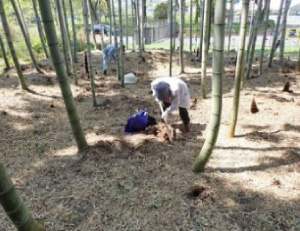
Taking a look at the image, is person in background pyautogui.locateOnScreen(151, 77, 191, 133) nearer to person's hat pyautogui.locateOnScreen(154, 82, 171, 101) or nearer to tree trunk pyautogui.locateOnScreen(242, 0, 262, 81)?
person's hat pyautogui.locateOnScreen(154, 82, 171, 101)

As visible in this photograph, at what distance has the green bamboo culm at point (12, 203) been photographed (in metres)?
1.50

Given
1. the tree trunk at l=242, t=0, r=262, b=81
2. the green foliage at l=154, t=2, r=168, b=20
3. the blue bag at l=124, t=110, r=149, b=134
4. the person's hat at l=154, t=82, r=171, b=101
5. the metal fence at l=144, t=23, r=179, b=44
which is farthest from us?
the green foliage at l=154, t=2, r=168, b=20

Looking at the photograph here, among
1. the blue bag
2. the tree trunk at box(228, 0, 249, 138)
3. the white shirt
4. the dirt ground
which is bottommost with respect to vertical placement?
the dirt ground

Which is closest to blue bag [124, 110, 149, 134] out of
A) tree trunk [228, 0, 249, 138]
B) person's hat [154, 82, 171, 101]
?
person's hat [154, 82, 171, 101]

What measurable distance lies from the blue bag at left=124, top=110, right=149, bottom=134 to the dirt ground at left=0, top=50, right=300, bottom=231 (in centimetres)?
13

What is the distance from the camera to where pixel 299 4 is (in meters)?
33.0

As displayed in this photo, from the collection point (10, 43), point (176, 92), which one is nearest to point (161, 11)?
point (10, 43)

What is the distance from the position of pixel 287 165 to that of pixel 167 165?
5.01ft

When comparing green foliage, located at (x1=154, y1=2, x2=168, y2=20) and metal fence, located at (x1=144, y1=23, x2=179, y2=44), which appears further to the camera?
green foliage, located at (x1=154, y1=2, x2=168, y2=20)

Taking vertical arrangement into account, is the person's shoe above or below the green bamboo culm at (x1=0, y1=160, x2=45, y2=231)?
below

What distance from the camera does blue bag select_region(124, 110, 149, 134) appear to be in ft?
14.0

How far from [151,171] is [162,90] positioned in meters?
1.11

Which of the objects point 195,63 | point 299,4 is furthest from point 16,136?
point 299,4

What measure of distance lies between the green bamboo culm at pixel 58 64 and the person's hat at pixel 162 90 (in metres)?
1.16
